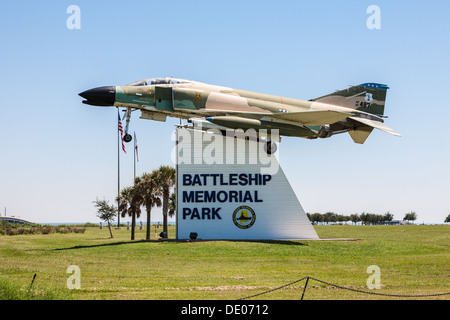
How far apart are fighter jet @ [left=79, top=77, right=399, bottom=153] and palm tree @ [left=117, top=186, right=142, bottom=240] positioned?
59.5ft

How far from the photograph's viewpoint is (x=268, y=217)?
37.1m

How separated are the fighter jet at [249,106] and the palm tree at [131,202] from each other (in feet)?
59.5

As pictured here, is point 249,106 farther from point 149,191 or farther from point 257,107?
point 149,191

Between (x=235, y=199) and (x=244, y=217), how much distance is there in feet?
4.83

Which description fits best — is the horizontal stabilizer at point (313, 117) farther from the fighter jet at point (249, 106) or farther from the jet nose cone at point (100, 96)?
the jet nose cone at point (100, 96)

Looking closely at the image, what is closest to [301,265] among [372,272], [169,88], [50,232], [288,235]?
[372,272]

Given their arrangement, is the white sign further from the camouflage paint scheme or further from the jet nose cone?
the jet nose cone

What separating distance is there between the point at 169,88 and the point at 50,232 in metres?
38.6

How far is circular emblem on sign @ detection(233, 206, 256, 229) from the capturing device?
3719cm

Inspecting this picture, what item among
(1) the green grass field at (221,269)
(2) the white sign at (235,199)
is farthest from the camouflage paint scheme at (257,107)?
(1) the green grass field at (221,269)

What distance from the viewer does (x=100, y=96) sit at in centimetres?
3042

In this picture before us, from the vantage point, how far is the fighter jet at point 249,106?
31375 mm

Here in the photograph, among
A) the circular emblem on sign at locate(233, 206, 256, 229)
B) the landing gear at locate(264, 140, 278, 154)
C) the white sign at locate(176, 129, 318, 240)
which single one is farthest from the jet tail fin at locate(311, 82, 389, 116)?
the circular emblem on sign at locate(233, 206, 256, 229)

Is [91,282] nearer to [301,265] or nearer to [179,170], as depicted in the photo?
[301,265]
